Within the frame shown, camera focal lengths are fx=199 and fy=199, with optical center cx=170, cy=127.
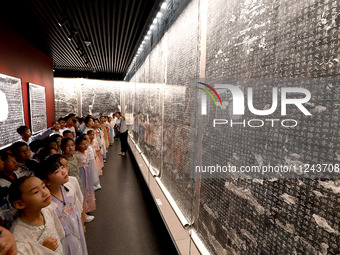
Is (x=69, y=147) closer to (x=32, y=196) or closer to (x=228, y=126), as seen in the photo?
(x=32, y=196)

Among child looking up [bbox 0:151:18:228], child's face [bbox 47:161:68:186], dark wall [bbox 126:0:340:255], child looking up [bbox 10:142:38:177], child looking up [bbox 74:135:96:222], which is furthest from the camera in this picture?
child looking up [bbox 74:135:96:222]

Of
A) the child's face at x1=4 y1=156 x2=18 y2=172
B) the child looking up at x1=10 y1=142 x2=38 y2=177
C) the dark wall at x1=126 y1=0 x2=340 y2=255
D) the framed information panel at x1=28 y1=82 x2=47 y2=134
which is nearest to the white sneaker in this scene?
the child looking up at x1=10 y1=142 x2=38 y2=177

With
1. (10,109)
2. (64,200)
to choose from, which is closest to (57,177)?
(64,200)

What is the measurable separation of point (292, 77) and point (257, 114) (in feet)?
0.88

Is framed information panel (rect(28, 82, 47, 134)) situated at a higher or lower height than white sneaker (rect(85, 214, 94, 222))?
higher

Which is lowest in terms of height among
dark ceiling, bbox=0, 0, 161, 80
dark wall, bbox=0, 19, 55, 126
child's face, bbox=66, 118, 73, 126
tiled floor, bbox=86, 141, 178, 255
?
tiled floor, bbox=86, 141, 178, 255

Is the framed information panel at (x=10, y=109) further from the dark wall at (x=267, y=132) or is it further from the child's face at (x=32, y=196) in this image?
the dark wall at (x=267, y=132)

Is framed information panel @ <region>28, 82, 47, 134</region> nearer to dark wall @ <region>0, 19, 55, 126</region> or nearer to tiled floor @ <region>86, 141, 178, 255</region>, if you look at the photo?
dark wall @ <region>0, 19, 55, 126</region>

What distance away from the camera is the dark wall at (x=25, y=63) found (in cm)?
392

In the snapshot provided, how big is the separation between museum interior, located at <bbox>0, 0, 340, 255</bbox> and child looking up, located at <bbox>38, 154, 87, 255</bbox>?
71 cm

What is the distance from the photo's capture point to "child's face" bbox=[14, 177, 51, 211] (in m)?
1.18

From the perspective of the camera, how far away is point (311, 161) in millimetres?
810

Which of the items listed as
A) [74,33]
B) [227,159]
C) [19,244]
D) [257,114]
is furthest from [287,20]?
[74,33]

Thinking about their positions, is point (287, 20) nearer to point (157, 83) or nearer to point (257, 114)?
point (257, 114)
